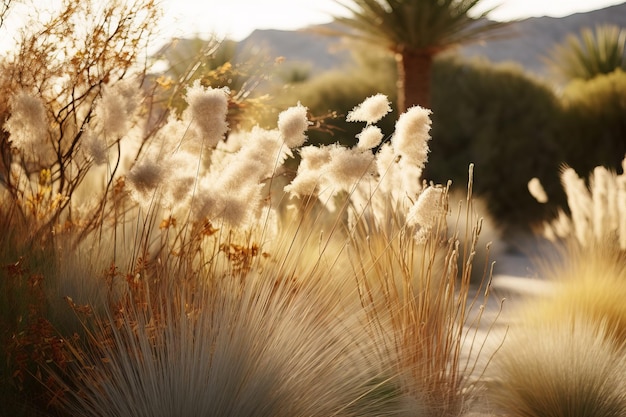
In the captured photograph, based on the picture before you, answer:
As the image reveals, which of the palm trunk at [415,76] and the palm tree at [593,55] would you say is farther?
the palm tree at [593,55]

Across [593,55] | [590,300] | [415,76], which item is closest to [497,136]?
[415,76]

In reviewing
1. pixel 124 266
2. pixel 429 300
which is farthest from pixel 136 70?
pixel 429 300

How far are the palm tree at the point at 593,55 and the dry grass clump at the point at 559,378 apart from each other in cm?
1615

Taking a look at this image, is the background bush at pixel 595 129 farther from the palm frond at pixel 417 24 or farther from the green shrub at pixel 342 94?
the palm frond at pixel 417 24

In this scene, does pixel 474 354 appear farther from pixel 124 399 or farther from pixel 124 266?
pixel 124 399

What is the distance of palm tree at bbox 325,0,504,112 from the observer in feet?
28.8

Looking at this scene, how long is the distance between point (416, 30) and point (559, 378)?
6024 mm

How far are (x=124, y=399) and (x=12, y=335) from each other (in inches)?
23.0

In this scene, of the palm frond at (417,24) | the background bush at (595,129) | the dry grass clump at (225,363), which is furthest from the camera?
the background bush at (595,129)

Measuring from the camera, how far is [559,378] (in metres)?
3.27

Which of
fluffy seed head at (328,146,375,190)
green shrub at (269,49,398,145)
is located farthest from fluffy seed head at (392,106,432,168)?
green shrub at (269,49,398,145)

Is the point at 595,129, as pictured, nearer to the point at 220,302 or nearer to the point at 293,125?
the point at 293,125

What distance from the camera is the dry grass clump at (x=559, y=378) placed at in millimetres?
3232

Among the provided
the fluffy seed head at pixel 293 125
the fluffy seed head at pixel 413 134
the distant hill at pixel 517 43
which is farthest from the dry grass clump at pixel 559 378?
the distant hill at pixel 517 43
